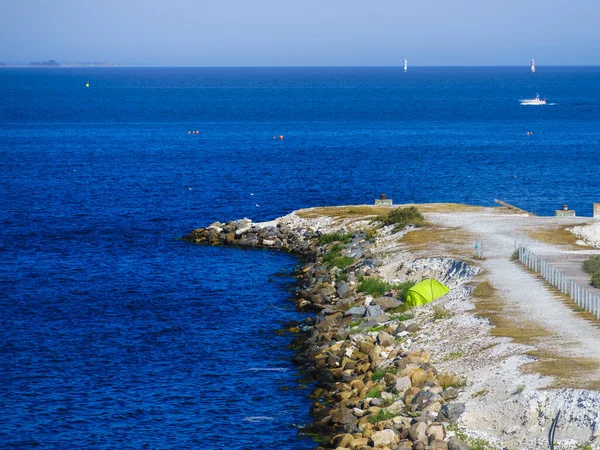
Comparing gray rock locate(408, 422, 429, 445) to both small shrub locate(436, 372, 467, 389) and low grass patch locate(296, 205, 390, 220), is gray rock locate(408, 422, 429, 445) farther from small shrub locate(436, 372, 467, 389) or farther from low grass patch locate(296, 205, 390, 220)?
low grass patch locate(296, 205, 390, 220)

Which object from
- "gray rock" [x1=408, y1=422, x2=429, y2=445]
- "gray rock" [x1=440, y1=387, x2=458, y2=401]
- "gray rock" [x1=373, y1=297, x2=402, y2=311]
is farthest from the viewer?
"gray rock" [x1=373, y1=297, x2=402, y2=311]

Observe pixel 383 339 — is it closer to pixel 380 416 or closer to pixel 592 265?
pixel 380 416

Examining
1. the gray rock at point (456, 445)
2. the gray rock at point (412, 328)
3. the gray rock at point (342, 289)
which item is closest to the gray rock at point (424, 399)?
the gray rock at point (456, 445)

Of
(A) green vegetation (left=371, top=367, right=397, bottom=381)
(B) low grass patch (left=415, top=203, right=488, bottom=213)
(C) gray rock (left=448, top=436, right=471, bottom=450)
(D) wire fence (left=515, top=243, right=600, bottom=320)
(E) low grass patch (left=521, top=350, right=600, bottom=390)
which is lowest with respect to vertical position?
(A) green vegetation (left=371, top=367, right=397, bottom=381)

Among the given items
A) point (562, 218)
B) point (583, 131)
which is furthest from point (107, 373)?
point (583, 131)

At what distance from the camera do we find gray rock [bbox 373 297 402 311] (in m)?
44.4

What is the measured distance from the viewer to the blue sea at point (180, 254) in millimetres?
35438

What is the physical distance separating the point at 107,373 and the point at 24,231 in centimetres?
3614

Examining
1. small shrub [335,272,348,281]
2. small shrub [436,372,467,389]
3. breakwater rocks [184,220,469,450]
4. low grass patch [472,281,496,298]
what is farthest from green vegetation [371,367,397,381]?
small shrub [335,272,348,281]

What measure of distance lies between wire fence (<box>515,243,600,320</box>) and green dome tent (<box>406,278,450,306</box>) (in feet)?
15.1

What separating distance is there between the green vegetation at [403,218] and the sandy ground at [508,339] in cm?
133

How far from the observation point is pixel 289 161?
11744 cm

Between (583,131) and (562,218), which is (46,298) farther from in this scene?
(583,131)

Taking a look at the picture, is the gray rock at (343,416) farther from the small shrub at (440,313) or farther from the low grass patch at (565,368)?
the small shrub at (440,313)
